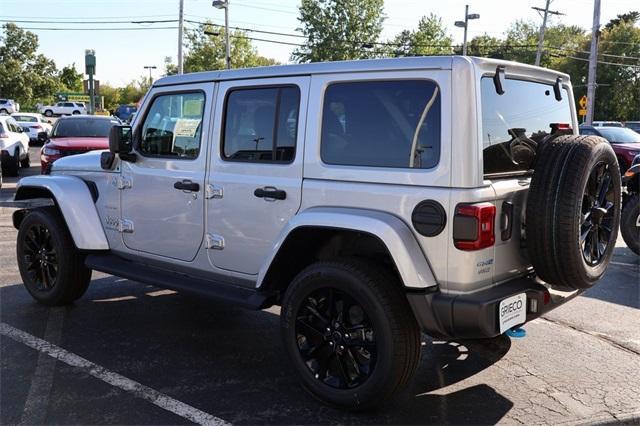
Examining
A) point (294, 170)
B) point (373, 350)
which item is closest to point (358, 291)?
point (373, 350)

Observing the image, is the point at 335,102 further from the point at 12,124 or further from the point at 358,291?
the point at 12,124

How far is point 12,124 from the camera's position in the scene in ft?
54.5

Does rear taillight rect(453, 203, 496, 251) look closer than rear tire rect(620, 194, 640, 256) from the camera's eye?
Yes

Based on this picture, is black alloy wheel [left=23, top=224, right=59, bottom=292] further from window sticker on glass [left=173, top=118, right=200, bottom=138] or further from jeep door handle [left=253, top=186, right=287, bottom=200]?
jeep door handle [left=253, top=186, right=287, bottom=200]

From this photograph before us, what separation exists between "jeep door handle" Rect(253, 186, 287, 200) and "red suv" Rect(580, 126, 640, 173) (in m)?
14.3

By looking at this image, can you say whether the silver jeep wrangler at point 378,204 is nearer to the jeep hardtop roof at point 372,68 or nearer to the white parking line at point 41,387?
the jeep hardtop roof at point 372,68

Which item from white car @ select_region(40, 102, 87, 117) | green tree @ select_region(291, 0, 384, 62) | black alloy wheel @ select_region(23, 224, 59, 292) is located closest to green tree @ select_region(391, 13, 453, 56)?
green tree @ select_region(291, 0, 384, 62)

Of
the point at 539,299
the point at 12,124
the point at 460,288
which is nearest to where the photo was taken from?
the point at 460,288

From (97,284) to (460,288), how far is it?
4.24 m

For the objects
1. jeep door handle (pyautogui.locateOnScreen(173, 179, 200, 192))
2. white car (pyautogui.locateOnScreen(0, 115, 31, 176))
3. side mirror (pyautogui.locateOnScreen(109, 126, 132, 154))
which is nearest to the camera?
jeep door handle (pyautogui.locateOnScreen(173, 179, 200, 192))

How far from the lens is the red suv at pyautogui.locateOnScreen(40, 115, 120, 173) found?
11.3 m

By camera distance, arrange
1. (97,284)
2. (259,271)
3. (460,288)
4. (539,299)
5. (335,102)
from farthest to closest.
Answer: (97,284)
(259,271)
(335,102)
(539,299)
(460,288)

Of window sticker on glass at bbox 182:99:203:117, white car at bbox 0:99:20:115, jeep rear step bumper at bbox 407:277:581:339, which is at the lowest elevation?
jeep rear step bumper at bbox 407:277:581:339

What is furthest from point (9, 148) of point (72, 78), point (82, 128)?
point (72, 78)
